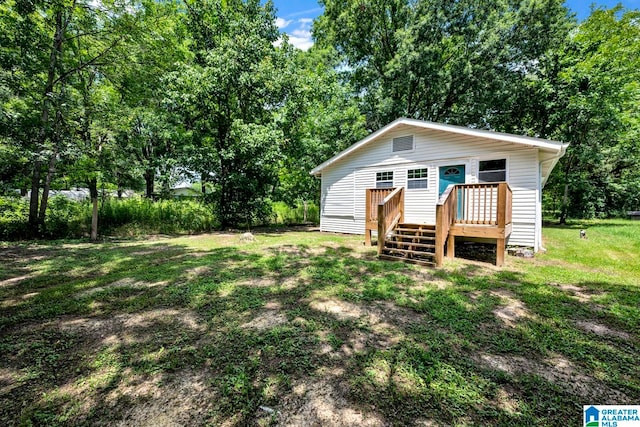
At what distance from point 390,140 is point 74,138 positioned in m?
10.6

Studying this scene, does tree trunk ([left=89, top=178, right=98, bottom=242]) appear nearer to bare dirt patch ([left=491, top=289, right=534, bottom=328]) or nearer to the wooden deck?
the wooden deck

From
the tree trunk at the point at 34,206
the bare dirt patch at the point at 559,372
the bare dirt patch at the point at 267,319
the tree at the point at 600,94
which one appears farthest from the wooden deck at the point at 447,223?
the tree at the point at 600,94

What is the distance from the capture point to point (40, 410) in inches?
72.2

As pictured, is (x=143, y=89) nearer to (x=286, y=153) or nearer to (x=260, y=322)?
(x=286, y=153)

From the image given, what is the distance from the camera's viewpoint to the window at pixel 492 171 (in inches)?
300

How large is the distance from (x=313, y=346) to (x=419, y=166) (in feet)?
26.0

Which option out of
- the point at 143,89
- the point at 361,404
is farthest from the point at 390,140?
the point at 143,89

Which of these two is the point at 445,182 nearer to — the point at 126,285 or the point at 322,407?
the point at 322,407

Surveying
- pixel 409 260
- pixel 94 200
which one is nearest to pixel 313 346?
pixel 409 260

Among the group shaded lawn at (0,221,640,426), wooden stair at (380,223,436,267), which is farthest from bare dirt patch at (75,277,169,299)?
wooden stair at (380,223,436,267)

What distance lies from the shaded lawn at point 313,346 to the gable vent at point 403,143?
5441mm

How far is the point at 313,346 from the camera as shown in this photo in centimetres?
267

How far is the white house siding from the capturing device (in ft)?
23.8

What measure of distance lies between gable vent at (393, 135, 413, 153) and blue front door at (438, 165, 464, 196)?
1.39 meters
